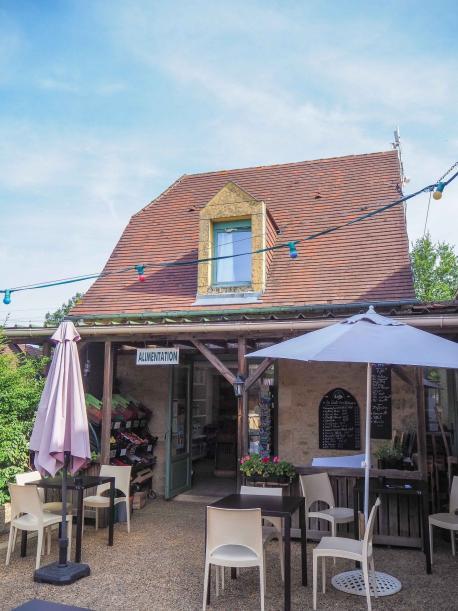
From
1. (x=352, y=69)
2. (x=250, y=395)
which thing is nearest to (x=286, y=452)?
(x=250, y=395)

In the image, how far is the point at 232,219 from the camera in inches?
393

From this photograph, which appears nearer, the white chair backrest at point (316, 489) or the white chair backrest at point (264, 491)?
the white chair backrest at point (264, 491)

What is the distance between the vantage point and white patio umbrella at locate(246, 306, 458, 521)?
4504 mm

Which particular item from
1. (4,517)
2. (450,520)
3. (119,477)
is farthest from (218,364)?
(450,520)

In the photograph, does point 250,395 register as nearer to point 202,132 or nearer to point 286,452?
point 286,452

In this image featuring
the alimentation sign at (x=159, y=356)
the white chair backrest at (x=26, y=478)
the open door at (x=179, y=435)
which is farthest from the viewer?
the open door at (x=179, y=435)

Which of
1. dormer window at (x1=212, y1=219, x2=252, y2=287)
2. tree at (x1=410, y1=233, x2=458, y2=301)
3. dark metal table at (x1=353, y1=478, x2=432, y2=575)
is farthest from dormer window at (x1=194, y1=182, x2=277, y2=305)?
tree at (x1=410, y1=233, x2=458, y2=301)

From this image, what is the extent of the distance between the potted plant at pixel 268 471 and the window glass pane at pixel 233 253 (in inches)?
153

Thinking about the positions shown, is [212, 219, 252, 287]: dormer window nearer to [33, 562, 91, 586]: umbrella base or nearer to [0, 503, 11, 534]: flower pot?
[0, 503, 11, 534]: flower pot

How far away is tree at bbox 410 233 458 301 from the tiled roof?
20.2 metres

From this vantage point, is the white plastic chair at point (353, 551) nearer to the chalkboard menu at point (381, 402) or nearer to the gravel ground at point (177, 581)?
the gravel ground at point (177, 581)

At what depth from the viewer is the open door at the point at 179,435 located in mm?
9375

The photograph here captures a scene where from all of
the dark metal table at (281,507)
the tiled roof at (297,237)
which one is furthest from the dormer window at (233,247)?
the dark metal table at (281,507)

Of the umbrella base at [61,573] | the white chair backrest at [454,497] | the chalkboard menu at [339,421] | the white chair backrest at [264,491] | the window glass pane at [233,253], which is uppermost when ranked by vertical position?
the window glass pane at [233,253]
